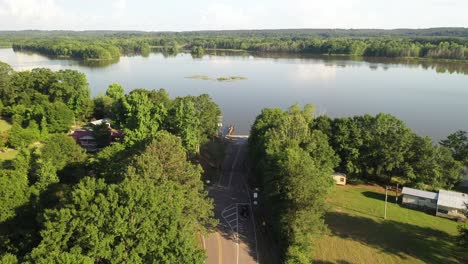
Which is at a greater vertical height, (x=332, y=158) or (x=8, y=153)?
(x=332, y=158)

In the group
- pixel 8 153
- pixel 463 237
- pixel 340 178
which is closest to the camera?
pixel 463 237

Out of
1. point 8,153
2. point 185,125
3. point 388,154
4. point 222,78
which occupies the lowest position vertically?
point 8,153

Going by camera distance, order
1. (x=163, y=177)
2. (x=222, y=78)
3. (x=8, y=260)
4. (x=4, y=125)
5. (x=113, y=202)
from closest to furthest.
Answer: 1. (x=8, y=260)
2. (x=113, y=202)
3. (x=163, y=177)
4. (x=4, y=125)
5. (x=222, y=78)

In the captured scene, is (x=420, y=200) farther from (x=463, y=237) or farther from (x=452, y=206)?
(x=463, y=237)

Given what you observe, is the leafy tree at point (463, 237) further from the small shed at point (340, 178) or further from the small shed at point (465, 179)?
the small shed at point (465, 179)

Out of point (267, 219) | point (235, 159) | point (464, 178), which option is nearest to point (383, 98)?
point (464, 178)

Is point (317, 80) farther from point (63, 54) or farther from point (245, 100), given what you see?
point (63, 54)

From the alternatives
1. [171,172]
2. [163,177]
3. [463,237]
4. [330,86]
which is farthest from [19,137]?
[330,86]

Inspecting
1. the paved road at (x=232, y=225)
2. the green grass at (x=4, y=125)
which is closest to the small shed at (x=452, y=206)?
the paved road at (x=232, y=225)
